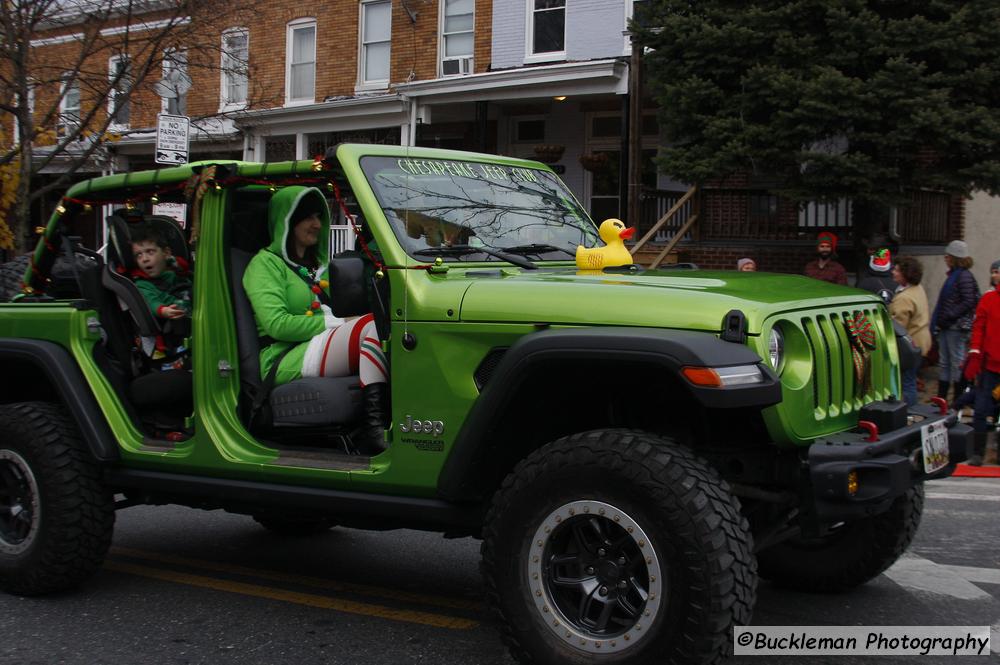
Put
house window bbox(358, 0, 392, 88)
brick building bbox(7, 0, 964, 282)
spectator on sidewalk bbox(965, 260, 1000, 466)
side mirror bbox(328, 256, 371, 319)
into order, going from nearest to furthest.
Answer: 1. side mirror bbox(328, 256, 371, 319)
2. spectator on sidewalk bbox(965, 260, 1000, 466)
3. brick building bbox(7, 0, 964, 282)
4. house window bbox(358, 0, 392, 88)

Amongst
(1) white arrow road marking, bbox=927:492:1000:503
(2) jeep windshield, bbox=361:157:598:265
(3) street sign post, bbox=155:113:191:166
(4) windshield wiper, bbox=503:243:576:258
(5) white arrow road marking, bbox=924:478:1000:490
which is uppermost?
(3) street sign post, bbox=155:113:191:166

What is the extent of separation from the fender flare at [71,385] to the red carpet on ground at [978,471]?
6.80 metres

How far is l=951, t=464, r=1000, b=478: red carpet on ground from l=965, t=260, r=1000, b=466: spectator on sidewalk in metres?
0.25

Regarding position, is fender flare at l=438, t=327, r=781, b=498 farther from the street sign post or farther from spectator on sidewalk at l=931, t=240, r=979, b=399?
the street sign post

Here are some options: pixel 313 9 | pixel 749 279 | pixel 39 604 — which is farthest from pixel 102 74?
pixel 749 279

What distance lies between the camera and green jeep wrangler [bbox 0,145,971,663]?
3457 millimetres

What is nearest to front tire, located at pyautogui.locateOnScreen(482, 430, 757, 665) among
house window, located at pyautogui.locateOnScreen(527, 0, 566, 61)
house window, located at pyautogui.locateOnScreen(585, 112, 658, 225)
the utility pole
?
the utility pole

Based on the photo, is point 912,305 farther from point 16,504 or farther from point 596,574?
point 16,504

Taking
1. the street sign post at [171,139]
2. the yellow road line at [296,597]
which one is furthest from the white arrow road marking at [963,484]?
the street sign post at [171,139]

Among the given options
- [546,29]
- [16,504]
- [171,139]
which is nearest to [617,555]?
[16,504]

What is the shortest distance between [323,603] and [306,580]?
0.43m

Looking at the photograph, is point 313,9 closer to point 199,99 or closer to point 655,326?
point 199,99

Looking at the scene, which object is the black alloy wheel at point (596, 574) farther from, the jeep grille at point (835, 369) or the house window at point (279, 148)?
the house window at point (279, 148)

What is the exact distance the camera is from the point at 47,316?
518 centimetres
